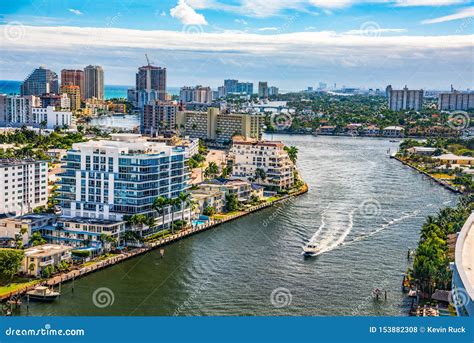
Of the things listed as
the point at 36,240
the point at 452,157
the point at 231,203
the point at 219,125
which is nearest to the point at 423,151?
the point at 452,157

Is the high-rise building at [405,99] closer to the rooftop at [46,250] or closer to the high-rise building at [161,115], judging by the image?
the high-rise building at [161,115]

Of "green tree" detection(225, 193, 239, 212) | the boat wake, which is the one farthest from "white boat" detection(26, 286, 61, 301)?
"green tree" detection(225, 193, 239, 212)

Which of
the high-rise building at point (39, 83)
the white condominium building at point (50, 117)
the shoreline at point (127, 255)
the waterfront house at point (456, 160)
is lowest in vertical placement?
the shoreline at point (127, 255)

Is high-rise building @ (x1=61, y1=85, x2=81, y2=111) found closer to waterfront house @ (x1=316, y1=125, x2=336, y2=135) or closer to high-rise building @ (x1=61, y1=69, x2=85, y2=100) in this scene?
high-rise building @ (x1=61, y1=69, x2=85, y2=100)

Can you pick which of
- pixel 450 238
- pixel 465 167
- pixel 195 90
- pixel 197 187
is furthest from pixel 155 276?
pixel 195 90

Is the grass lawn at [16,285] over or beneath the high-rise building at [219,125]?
beneath

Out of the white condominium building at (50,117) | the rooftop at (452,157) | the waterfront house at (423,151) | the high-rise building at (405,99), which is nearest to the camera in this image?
the rooftop at (452,157)

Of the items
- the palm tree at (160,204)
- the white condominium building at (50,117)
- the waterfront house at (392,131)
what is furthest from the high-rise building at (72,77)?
the palm tree at (160,204)
